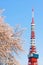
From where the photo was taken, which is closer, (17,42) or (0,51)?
(0,51)

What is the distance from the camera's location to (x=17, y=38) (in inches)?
522

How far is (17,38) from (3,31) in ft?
3.60

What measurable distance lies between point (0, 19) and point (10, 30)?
77 centimetres

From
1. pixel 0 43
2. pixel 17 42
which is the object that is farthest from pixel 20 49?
pixel 0 43

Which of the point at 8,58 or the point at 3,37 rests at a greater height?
the point at 3,37

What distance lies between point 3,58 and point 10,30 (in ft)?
4.92

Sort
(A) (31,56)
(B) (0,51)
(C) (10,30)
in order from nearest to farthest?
1. (B) (0,51)
2. (C) (10,30)
3. (A) (31,56)

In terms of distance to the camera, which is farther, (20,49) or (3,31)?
(20,49)

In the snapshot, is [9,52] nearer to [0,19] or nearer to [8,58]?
[8,58]

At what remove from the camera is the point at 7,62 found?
42.0 ft

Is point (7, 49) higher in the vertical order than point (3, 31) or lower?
lower

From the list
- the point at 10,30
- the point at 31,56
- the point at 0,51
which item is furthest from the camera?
the point at 31,56

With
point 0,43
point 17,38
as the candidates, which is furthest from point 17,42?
point 0,43

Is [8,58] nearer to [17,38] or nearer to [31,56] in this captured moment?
[17,38]
